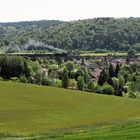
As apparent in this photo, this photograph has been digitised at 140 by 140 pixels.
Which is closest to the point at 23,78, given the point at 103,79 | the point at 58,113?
the point at 103,79

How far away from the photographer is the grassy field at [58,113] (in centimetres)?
4500

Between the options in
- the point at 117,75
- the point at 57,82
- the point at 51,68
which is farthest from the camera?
the point at 51,68

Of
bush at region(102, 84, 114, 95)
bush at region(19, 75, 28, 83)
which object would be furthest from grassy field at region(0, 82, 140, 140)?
bush at region(102, 84, 114, 95)

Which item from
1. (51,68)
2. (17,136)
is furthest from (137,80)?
(17,136)

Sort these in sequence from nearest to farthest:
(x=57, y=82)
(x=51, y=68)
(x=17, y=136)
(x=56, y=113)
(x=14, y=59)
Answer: (x=17, y=136) < (x=56, y=113) < (x=14, y=59) < (x=57, y=82) < (x=51, y=68)

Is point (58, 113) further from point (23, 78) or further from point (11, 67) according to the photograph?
point (11, 67)

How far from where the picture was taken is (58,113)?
189 feet

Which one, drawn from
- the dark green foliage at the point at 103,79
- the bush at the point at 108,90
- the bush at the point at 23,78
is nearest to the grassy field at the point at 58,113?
the bush at the point at 23,78

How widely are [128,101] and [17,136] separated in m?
29.0

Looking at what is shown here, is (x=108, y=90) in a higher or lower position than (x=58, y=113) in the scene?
lower

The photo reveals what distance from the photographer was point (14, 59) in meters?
113

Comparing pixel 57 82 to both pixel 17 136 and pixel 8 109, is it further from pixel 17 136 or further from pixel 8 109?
pixel 17 136

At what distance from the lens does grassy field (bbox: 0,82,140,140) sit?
45.0m

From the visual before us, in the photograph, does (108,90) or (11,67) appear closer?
(108,90)
